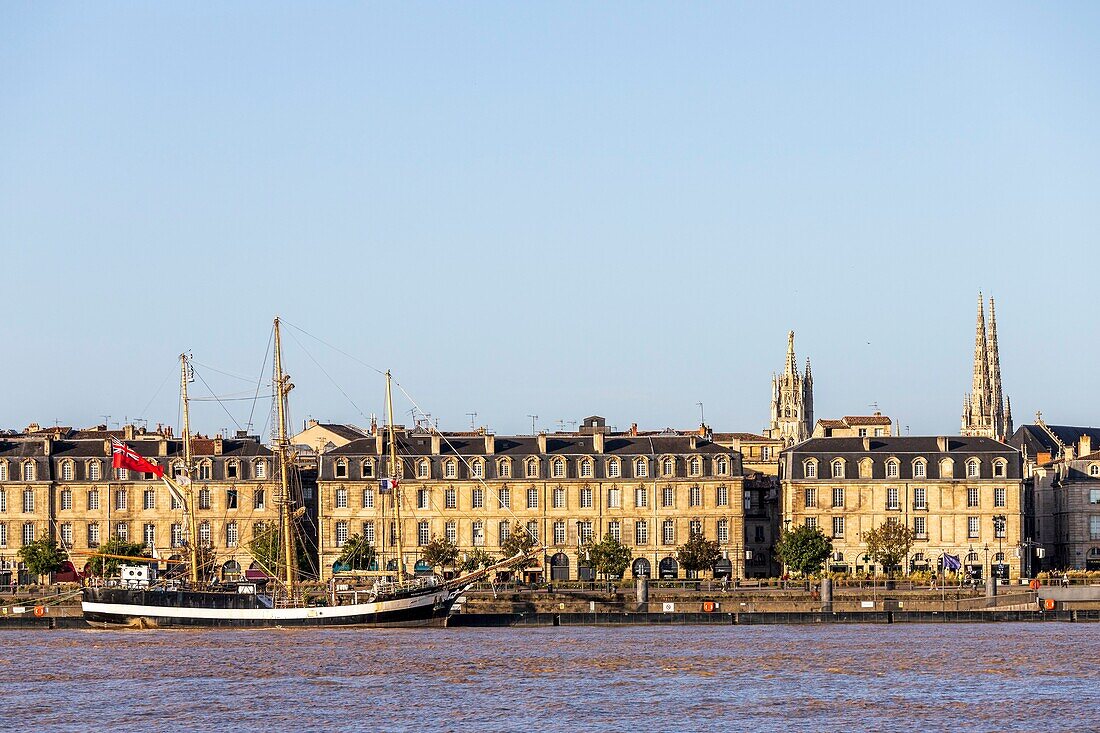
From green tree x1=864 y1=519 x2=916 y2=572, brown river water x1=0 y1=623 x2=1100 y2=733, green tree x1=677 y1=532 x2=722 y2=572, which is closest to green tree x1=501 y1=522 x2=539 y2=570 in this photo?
green tree x1=677 y1=532 x2=722 y2=572

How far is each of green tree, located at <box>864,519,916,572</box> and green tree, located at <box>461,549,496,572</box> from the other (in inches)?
814

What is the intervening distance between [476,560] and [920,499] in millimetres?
25512

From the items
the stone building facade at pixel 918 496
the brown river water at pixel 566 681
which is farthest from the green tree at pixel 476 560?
the brown river water at pixel 566 681

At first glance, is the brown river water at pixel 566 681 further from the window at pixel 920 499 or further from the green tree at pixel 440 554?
the window at pixel 920 499

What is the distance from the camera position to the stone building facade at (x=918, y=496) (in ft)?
403

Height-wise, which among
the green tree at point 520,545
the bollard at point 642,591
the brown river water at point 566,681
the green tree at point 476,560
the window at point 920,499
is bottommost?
the brown river water at point 566,681

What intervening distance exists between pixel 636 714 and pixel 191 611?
4312 cm

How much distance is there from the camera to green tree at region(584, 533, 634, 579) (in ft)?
384

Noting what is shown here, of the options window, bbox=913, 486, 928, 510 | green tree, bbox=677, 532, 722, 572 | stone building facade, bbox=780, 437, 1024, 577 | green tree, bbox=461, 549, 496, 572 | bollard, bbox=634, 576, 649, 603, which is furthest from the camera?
window, bbox=913, 486, 928, 510

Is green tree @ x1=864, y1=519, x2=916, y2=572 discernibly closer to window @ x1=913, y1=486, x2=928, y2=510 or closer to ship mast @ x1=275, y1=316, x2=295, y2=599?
window @ x1=913, y1=486, x2=928, y2=510

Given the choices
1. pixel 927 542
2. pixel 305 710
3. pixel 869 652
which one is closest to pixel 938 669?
pixel 869 652

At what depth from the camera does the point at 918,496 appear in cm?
12338

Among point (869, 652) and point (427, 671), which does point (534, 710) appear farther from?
point (869, 652)

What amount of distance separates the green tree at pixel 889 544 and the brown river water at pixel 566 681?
25.4 meters
